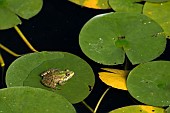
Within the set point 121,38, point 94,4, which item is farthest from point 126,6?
point 121,38

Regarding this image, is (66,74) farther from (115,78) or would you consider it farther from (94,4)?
(94,4)

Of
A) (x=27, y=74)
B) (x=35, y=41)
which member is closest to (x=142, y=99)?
(x=27, y=74)

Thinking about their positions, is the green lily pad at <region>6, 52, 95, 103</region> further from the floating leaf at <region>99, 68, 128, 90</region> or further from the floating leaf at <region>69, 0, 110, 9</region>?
the floating leaf at <region>69, 0, 110, 9</region>

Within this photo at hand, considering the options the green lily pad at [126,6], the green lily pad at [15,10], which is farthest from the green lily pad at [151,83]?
the green lily pad at [15,10]

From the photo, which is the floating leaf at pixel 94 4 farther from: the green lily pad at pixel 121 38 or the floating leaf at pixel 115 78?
the floating leaf at pixel 115 78

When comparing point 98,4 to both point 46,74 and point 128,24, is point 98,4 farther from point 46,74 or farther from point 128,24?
point 46,74

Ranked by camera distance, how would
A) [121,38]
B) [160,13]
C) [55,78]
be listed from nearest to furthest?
1. [55,78]
2. [121,38]
3. [160,13]
